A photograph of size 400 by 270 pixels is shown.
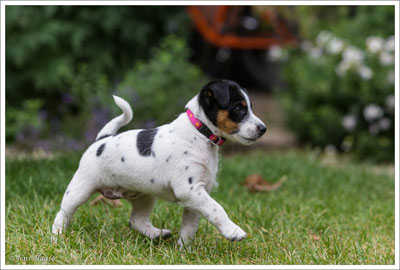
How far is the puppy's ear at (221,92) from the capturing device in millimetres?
2942

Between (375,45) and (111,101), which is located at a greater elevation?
(375,45)

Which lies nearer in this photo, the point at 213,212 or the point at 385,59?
the point at 213,212

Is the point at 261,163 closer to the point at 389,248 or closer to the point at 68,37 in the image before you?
the point at 389,248

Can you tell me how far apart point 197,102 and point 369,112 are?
4.99 metres

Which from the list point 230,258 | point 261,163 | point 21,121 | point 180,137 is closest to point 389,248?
point 230,258

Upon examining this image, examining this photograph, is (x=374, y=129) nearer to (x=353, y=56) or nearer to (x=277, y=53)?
(x=353, y=56)

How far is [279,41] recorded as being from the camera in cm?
917

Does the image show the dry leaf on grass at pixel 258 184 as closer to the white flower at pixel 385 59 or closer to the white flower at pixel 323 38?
the white flower at pixel 385 59

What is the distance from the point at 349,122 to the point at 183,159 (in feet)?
17.2

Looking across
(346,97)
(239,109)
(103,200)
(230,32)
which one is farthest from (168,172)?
(230,32)

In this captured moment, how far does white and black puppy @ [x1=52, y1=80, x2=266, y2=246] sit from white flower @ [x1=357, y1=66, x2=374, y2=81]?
4.95 metres

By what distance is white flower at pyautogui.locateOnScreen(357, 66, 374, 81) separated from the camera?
7.58 metres

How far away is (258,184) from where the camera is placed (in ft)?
17.4

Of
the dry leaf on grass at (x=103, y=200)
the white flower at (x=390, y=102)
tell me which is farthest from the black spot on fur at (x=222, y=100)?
the white flower at (x=390, y=102)
